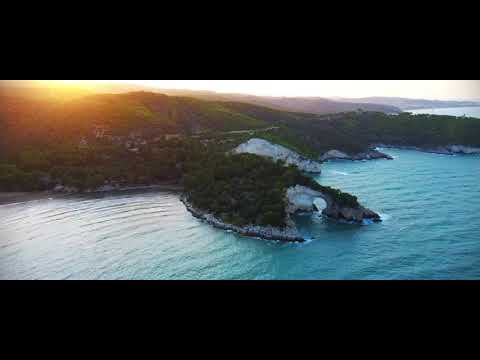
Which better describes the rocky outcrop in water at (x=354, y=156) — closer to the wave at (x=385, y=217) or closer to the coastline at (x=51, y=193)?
the coastline at (x=51, y=193)

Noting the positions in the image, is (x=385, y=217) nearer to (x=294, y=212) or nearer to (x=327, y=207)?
(x=327, y=207)

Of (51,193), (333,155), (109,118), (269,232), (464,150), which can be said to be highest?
(109,118)

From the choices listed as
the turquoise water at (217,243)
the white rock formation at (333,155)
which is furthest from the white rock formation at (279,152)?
the turquoise water at (217,243)

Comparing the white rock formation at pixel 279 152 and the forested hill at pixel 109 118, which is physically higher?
the forested hill at pixel 109 118

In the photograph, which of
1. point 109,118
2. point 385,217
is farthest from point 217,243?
point 109,118

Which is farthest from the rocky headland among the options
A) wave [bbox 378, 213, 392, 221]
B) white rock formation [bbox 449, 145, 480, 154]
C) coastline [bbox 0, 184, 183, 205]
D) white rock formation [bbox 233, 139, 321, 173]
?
white rock formation [bbox 449, 145, 480, 154]

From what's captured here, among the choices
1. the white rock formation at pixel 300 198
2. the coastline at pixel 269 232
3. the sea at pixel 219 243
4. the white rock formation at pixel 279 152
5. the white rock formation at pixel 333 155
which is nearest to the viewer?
the sea at pixel 219 243

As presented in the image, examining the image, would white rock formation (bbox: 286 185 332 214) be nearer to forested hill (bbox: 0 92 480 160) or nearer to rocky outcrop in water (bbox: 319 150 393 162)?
forested hill (bbox: 0 92 480 160)
